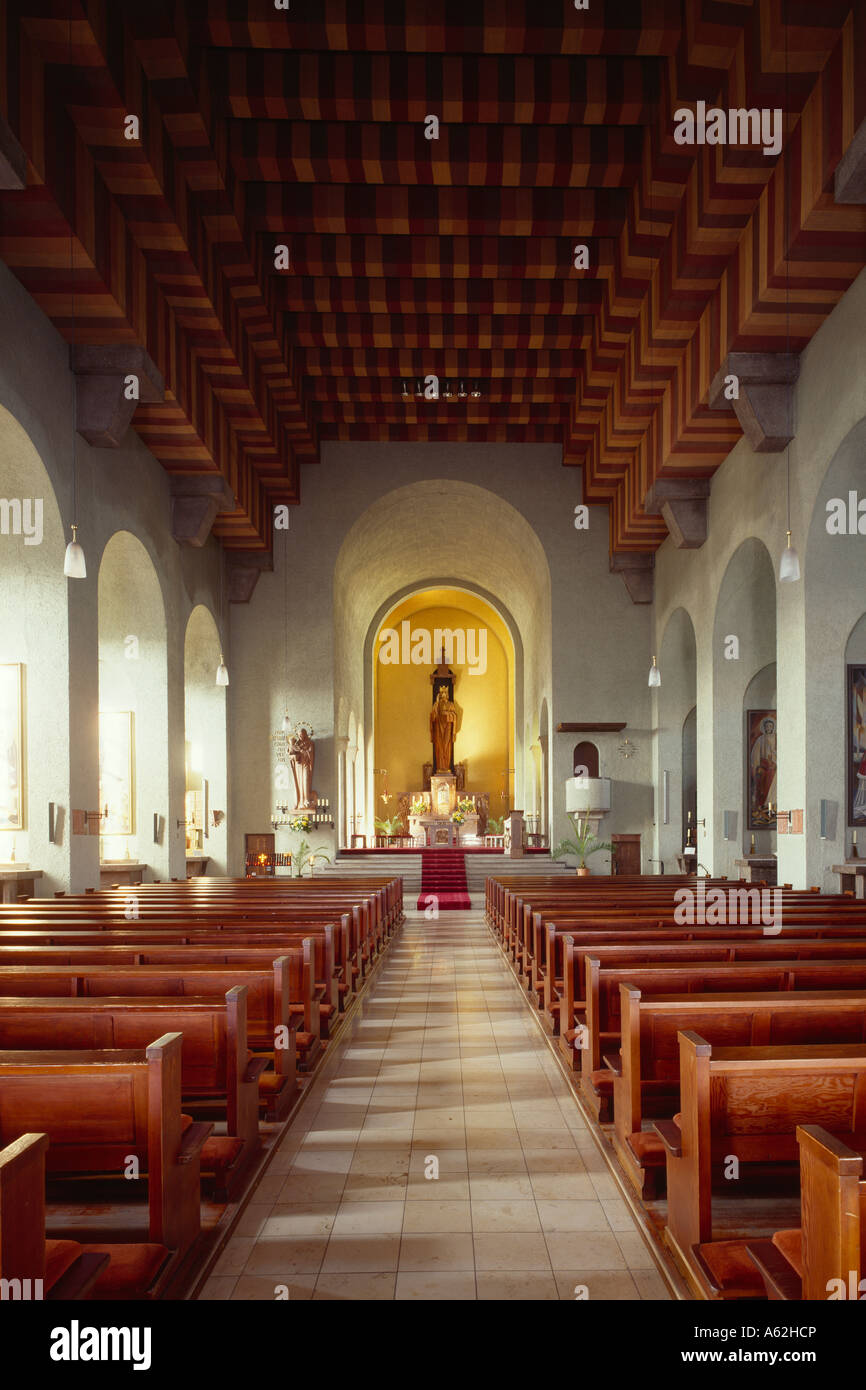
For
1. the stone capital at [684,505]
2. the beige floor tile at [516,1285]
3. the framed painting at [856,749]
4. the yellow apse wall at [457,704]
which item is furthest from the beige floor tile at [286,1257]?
the yellow apse wall at [457,704]


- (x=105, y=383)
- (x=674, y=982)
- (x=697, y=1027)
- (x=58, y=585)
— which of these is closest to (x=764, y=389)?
(x=105, y=383)

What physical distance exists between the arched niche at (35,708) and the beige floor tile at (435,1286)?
6714 millimetres

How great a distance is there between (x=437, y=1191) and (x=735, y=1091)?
143 centimetres

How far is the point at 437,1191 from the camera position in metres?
3.78

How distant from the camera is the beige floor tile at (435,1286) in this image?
2916 millimetres

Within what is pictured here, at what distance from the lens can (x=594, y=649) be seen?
1756cm

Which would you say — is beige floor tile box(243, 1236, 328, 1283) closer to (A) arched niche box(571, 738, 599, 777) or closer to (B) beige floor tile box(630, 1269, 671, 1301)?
(B) beige floor tile box(630, 1269, 671, 1301)

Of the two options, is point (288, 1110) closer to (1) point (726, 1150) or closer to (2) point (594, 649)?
(1) point (726, 1150)

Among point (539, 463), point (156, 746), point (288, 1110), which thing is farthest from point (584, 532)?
point (288, 1110)

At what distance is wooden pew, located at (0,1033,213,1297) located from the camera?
273 centimetres

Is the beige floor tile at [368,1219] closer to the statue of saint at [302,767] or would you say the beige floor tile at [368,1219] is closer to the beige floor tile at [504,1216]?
the beige floor tile at [504,1216]

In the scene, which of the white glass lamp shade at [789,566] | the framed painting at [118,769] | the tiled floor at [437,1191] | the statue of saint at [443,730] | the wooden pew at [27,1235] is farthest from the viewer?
the statue of saint at [443,730]

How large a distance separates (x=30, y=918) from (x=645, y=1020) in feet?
15.6
